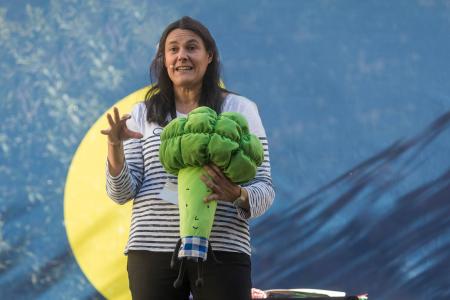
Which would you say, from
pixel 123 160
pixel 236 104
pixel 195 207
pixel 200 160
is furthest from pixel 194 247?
pixel 236 104

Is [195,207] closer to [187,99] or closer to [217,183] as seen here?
[217,183]

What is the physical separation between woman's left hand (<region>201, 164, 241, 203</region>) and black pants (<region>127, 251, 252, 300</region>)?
0.54 feet

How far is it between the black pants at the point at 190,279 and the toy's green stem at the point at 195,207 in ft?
0.33

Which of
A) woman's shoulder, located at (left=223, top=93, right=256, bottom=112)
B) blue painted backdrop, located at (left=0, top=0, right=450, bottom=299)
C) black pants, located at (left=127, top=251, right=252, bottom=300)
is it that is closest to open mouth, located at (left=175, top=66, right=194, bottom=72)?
woman's shoulder, located at (left=223, top=93, right=256, bottom=112)

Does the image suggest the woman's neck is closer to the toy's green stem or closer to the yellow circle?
the toy's green stem

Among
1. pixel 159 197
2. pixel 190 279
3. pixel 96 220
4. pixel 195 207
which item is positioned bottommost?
pixel 190 279

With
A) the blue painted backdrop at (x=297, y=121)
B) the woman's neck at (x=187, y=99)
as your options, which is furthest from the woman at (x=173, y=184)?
the blue painted backdrop at (x=297, y=121)

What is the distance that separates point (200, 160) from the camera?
5.74 feet

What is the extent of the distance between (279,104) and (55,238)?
108cm

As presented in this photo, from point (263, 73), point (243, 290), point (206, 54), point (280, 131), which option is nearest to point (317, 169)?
point (280, 131)

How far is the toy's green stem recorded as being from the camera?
175 centimetres

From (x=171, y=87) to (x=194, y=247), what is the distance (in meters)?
0.57

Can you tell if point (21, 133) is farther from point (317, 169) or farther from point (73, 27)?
point (317, 169)

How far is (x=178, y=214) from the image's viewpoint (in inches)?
74.6
